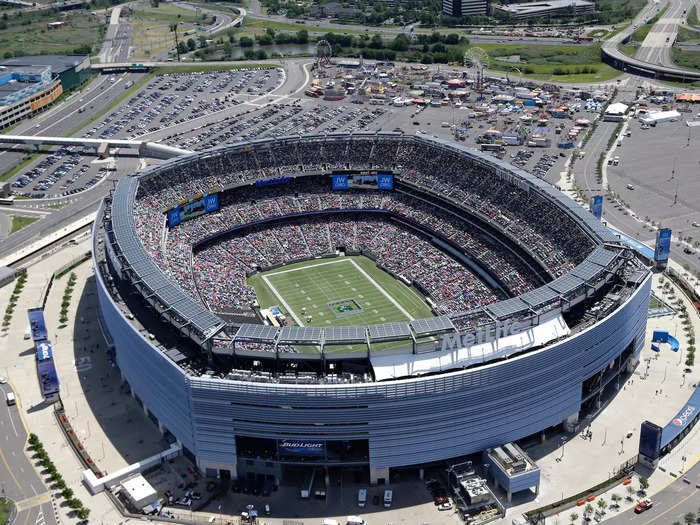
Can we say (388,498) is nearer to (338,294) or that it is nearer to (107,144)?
(338,294)

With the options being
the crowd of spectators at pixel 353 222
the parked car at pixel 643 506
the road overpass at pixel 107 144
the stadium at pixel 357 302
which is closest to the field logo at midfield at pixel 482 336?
the stadium at pixel 357 302

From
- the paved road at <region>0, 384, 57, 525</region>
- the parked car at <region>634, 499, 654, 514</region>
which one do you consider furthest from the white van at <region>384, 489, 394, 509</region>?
the paved road at <region>0, 384, 57, 525</region>

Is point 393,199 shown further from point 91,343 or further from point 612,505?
point 612,505

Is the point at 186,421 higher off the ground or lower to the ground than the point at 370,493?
higher

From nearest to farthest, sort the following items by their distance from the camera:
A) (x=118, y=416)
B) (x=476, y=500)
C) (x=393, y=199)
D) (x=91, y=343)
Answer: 1. (x=476, y=500)
2. (x=118, y=416)
3. (x=91, y=343)
4. (x=393, y=199)

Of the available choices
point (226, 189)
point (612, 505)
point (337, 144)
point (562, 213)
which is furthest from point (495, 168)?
point (612, 505)

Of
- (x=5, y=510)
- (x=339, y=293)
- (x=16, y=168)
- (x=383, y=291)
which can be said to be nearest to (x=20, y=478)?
(x=5, y=510)
